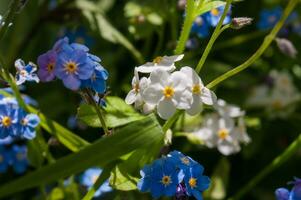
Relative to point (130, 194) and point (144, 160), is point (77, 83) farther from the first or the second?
point (130, 194)

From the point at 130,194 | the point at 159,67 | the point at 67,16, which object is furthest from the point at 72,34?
the point at 159,67

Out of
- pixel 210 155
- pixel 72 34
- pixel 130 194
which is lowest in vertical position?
pixel 210 155

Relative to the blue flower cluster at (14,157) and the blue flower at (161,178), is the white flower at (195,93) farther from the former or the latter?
the blue flower cluster at (14,157)

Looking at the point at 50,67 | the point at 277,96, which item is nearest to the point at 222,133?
the point at 277,96

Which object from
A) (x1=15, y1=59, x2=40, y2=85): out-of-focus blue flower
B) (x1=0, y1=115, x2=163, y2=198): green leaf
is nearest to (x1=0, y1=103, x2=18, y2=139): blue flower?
(x1=15, y1=59, x2=40, y2=85): out-of-focus blue flower

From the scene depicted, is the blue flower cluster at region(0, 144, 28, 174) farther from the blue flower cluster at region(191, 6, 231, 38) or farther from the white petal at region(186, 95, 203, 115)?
the white petal at region(186, 95, 203, 115)

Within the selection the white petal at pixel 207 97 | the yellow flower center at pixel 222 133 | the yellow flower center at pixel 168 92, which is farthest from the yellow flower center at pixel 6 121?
the yellow flower center at pixel 222 133

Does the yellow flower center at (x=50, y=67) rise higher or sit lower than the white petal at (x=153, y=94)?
higher
